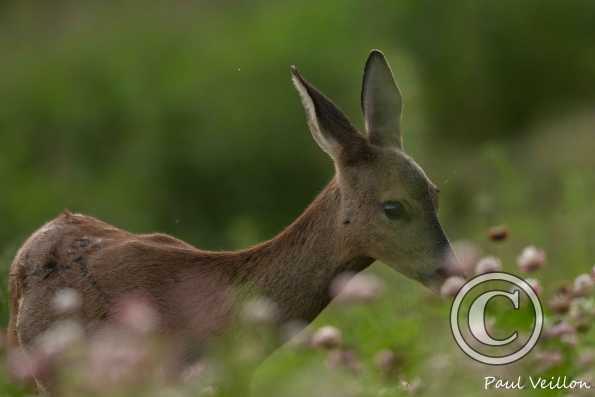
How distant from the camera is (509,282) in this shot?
686 cm

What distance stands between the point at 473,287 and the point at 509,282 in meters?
0.26

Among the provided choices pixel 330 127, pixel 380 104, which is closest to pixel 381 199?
pixel 330 127

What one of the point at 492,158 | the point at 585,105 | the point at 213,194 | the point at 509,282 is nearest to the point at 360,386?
the point at 509,282

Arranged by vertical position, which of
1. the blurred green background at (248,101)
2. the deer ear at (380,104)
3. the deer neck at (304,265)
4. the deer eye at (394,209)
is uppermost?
the deer ear at (380,104)

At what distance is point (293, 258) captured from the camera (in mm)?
7102

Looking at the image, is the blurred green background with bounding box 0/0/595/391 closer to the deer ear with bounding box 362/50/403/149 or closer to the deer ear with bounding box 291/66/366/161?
the deer ear with bounding box 362/50/403/149

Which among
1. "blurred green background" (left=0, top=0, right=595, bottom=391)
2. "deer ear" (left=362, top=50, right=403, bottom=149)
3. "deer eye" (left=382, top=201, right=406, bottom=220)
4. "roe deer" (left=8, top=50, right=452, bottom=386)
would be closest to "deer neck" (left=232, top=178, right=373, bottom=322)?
"roe deer" (left=8, top=50, right=452, bottom=386)

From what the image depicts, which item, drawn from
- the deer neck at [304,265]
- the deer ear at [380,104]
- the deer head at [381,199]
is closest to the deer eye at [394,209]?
the deer head at [381,199]

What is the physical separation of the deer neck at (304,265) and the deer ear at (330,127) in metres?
0.28

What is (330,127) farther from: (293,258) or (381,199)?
(293,258)

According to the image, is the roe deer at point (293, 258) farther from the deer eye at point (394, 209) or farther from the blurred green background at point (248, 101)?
the blurred green background at point (248, 101)

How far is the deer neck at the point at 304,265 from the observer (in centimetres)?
705

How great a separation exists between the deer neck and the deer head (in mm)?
64

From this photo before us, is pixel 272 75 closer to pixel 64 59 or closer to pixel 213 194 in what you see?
pixel 213 194
